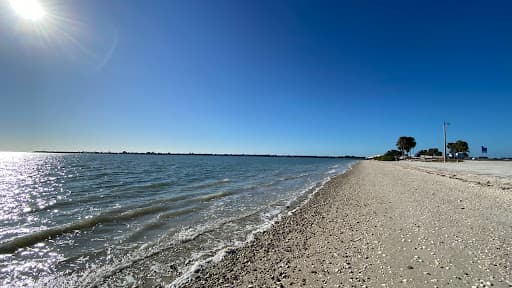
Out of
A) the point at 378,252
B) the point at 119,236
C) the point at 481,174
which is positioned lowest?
the point at 119,236

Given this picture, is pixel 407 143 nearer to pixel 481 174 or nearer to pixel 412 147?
pixel 412 147

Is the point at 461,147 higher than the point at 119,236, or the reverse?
the point at 461,147

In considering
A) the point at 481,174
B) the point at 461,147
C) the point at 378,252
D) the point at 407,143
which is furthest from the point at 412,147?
the point at 378,252

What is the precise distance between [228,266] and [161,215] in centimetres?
759

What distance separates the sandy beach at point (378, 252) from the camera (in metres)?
5.56

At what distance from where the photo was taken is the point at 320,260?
668 centimetres

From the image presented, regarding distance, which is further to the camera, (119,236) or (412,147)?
(412,147)

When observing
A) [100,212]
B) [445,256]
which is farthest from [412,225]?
[100,212]

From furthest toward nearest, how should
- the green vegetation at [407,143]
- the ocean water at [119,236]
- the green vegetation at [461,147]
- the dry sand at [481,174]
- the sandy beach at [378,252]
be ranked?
the green vegetation at [407,143] < the green vegetation at [461,147] < the dry sand at [481,174] < the ocean water at [119,236] < the sandy beach at [378,252]

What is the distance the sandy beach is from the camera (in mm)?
5562

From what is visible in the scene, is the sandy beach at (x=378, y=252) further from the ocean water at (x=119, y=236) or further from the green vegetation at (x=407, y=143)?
the green vegetation at (x=407, y=143)

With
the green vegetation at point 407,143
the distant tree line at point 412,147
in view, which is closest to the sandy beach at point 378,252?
the distant tree line at point 412,147

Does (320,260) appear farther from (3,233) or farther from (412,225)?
(3,233)

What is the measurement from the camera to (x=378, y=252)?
23.0ft
